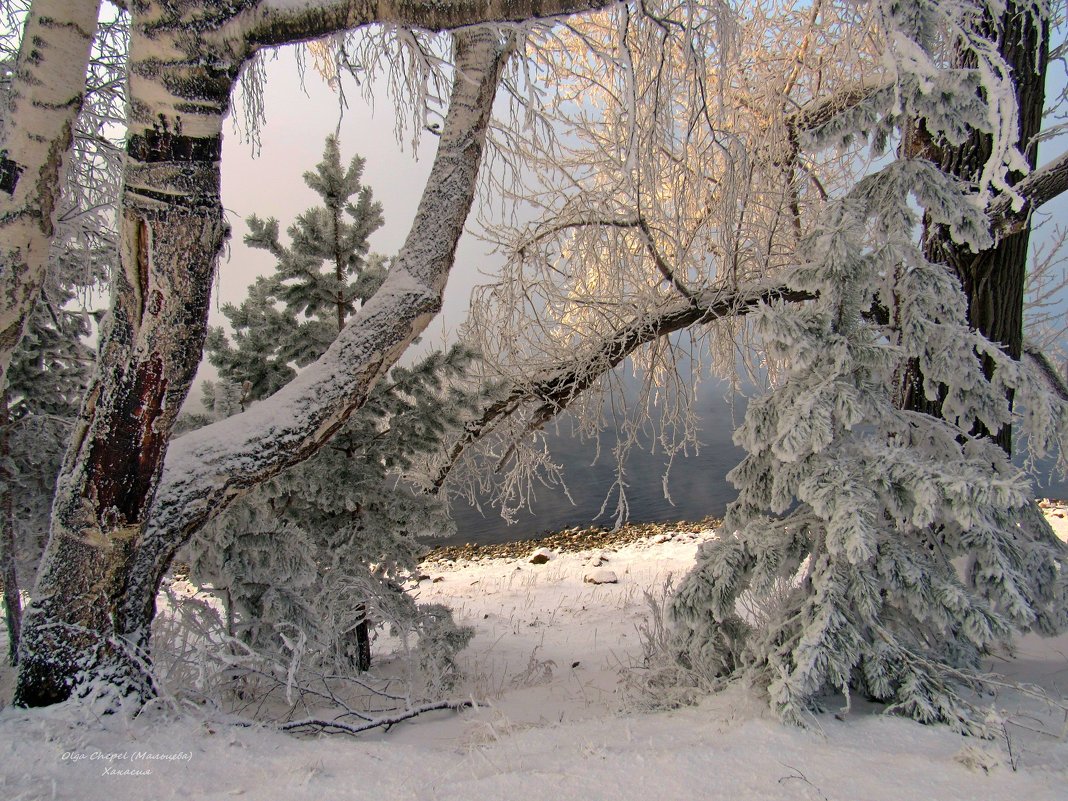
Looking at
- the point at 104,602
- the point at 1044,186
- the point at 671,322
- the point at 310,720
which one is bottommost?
the point at 310,720

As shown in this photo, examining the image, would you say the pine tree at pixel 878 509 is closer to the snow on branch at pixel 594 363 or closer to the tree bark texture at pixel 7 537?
the snow on branch at pixel 594 363

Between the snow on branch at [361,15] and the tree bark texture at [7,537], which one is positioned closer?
the snow on branch at [361,15]

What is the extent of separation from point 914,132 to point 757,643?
14.3 feet

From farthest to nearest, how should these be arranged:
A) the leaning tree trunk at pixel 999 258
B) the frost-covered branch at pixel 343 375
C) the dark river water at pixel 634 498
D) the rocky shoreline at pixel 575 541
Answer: the dark river water at pixel 634 498, the rocky shoreline at pixel 575 541, the leaning tree trunk at pixel 999 258, the frost-covered branch at pixel 343 375

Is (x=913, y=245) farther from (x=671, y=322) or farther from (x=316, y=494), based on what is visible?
(x=316, y=494)

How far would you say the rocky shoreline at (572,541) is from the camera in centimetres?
1516

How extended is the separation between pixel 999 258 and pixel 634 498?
15.8 m

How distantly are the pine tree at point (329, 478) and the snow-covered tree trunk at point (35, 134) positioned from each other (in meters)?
2.24

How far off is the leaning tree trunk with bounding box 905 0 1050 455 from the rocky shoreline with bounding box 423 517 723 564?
36.3 feet

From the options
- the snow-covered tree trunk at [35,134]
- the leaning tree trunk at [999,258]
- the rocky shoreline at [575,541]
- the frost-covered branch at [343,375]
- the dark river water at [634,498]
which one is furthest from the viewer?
the dark river water at [634,498]

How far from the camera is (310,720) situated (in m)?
2.68

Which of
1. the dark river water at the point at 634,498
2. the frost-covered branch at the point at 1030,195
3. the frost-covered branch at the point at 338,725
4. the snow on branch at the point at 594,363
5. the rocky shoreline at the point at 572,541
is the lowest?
the rocky shoreline at the point at 572,541

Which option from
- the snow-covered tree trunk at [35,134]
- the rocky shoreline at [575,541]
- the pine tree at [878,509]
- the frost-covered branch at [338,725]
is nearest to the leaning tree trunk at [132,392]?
the snow-covered tree trunk at [35,134]

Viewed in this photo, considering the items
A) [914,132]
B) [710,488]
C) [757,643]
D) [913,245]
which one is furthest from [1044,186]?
[710,488]
